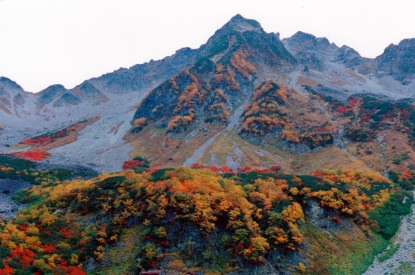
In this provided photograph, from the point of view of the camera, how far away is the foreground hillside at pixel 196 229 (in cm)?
2902

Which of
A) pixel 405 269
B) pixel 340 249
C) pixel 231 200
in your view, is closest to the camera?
pixel 405 269

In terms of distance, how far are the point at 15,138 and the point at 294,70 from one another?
147 metres

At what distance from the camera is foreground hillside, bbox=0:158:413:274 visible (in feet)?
95.2

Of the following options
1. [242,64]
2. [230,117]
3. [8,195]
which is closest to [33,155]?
[8,195]

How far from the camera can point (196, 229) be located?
31.7m

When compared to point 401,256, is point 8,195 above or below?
above

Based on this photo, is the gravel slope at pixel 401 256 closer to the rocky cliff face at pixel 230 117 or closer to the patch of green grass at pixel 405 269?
the patch of green grass at pixel 405 269

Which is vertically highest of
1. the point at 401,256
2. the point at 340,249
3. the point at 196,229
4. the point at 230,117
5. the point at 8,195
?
the point at 230,117

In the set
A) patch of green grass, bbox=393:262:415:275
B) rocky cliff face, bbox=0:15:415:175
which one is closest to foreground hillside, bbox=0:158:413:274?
patch of green grass, bbox=393:262:415:275

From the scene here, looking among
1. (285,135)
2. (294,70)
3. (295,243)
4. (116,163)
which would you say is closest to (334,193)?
(295,243)

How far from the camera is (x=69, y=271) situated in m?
27.5

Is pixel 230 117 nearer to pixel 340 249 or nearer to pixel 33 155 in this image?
pixel 33 155

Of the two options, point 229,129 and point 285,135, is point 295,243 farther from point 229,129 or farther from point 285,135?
point 229,129

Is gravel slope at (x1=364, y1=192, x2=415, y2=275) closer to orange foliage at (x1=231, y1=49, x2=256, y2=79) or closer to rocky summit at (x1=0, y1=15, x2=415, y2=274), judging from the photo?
rocky summit at (x1=0, y1=15, x2=415, y2=274)
